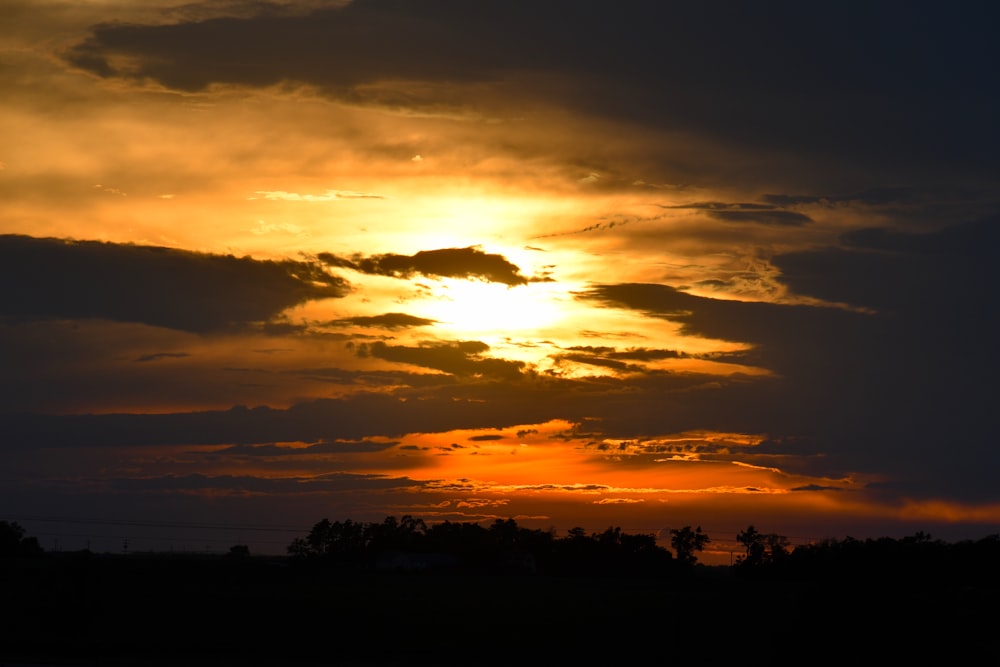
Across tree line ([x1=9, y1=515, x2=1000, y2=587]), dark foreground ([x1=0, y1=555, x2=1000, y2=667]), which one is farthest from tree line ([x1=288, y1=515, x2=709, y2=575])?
dark foreground ([x1=0, y1=555, x2=1000, y2=667])

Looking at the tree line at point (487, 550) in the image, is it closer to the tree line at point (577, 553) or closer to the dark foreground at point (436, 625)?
the tree line at point (577, 553)

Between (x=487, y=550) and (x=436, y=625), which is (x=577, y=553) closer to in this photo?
(x=487, y=550)

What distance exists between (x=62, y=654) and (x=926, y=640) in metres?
44.1

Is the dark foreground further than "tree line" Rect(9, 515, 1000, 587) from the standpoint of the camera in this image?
No

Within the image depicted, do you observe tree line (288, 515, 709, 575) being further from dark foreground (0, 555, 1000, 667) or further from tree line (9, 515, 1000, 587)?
dark foreground (0, 555, 1000, 667)

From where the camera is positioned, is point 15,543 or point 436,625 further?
point 15,543

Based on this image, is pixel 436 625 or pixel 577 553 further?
pixel 577 553

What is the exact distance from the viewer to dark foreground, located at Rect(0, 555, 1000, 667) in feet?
177

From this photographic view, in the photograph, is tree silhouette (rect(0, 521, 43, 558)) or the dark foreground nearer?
the dark foreground

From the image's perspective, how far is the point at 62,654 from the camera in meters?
58.0

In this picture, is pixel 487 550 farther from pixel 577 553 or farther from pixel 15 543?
pixel 15 543

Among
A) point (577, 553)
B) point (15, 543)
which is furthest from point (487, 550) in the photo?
point (15, 543)

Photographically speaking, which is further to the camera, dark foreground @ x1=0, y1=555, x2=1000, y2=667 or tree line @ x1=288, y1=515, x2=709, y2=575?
tree line @ x1=288, y1=515, x2=709, y2=575

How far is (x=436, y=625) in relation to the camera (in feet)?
234
